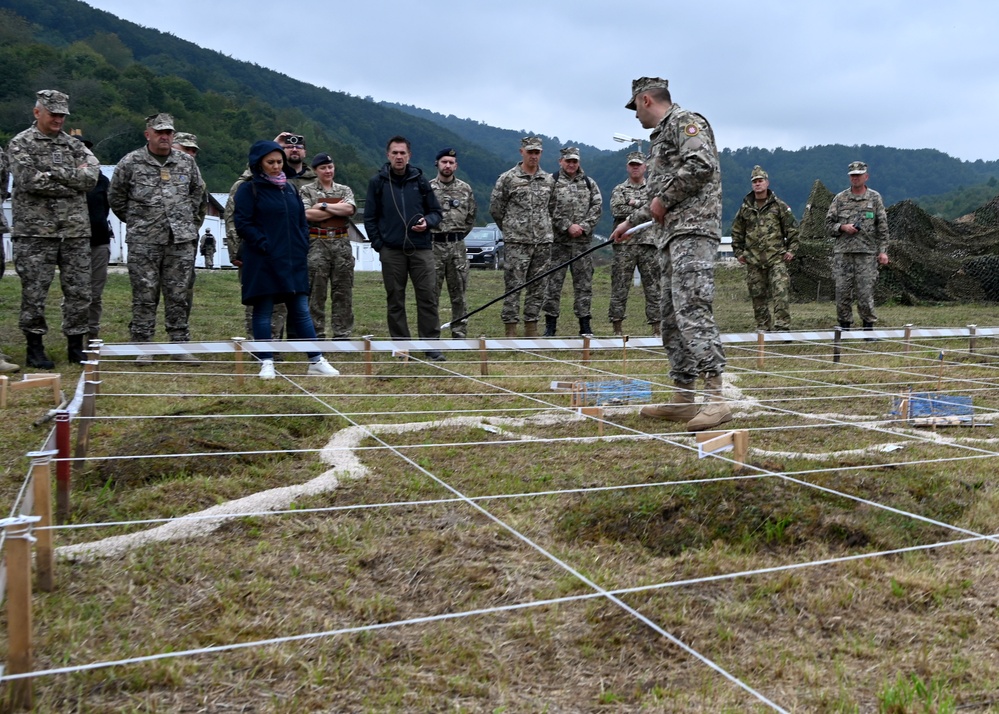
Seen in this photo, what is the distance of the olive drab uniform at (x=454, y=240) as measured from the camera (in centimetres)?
809

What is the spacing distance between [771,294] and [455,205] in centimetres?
322

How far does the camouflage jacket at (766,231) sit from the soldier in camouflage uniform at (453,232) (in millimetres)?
2679

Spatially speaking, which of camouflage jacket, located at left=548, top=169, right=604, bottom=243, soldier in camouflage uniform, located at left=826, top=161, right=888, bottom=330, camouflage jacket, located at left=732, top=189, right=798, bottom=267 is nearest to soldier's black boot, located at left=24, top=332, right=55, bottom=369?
camouflage jacket, located at left=548, top=169, right=604, bottom=243

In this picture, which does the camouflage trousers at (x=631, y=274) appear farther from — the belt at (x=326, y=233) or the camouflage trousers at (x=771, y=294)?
the belt at (x=326, y=233)

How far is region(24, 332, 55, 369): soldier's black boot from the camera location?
6301mm

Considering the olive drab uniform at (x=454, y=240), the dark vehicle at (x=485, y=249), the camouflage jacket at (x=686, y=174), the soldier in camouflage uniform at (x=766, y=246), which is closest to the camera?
the camouflage jacket at (x=686, y=174)

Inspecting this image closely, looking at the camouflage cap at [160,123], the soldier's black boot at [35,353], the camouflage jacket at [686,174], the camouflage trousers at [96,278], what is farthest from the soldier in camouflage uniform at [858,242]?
the soldier's black boot at [35,353]

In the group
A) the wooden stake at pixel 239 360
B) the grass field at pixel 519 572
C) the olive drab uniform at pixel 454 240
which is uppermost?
the olive drab uniform at pixel 454 240

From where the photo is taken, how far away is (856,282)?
911cm

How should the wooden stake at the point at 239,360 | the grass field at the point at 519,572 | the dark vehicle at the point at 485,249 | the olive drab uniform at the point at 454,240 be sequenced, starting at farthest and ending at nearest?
the dark vehicle at the point at 485,249
the olive drab uniform at the point at 454,240
the wooden stake at the point at 239,360
the grass field at the point at 519,572

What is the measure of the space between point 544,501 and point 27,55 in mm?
64103

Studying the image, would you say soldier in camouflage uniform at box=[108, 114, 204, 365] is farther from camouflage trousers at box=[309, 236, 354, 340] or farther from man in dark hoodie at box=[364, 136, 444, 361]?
man in dark hoodie at box=[364, 136, 444, 361]

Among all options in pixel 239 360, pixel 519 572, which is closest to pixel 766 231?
pixel 239 360

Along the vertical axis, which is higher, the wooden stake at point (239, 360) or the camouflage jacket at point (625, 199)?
the camouflage jacket at point (625, 199)
